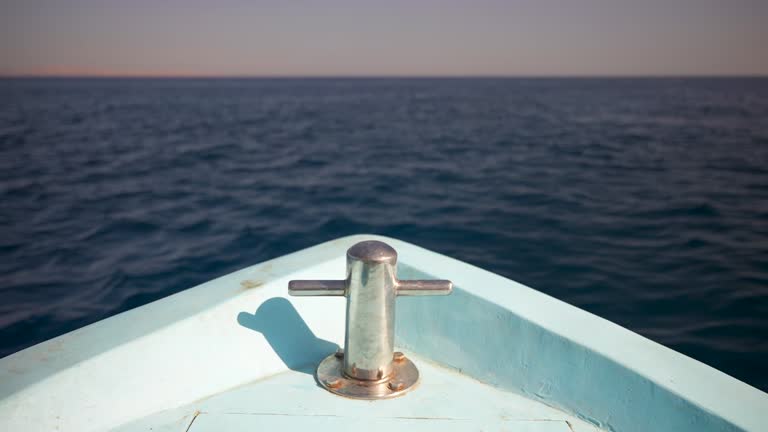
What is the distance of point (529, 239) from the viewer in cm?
592

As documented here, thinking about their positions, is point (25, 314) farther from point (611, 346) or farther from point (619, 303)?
point (619, 303)

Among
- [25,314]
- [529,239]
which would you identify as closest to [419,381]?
[25,314]

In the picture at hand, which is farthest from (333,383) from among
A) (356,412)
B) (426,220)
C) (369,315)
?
(426,220)

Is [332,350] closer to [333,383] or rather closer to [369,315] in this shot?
[333,383]

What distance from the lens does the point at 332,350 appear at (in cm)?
145

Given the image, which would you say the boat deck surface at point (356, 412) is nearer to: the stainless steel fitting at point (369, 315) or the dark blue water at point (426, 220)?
the stainless steel fitting at point (369, 315)

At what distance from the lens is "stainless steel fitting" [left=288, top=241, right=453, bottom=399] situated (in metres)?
1.10

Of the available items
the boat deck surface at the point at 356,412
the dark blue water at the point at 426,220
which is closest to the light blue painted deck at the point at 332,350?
the boat deck surface at the point at 356,412

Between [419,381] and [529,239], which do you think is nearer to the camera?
[419,381]

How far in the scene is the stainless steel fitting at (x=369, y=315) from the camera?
1.10m

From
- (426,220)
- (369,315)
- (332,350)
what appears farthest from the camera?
(426,220)

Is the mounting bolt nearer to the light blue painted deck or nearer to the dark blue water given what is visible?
the light blue painted deck

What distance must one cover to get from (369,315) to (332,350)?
1.20 feet

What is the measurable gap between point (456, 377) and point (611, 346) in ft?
1.30
